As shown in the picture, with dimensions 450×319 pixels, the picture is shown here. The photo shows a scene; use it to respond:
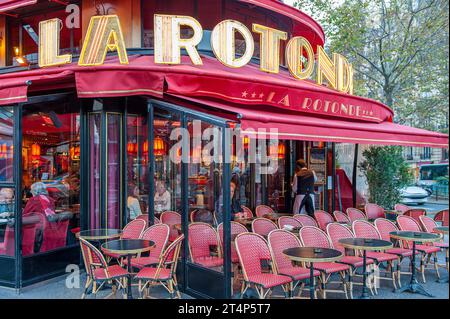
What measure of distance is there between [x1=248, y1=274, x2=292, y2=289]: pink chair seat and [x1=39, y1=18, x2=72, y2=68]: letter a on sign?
4677 mm

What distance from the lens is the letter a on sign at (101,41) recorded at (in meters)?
6.57

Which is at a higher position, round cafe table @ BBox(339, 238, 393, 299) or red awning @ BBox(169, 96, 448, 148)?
red awning @ BBox(169, 96, 448, 148)

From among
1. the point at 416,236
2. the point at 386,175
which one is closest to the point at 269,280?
the point at 416,236

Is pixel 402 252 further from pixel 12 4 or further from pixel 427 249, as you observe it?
pixel 12 4

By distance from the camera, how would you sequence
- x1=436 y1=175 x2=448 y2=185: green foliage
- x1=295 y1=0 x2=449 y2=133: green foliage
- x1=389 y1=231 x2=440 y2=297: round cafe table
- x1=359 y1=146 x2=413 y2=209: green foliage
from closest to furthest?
x1=389 y1=231 x2=440 y2=297: round cafe table
x1=359 y1=146 x2=413 y2=209: green foliage
x1=295 y1=0 x2=449 y2=133: green foliage
x1=436 y1=175 x2=448 y2=185: green foliage

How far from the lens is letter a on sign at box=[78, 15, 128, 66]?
6.57m

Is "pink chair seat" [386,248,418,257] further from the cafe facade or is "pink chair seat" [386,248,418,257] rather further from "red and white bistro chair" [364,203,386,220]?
"red and white bistro chair" [364,203,386,220]

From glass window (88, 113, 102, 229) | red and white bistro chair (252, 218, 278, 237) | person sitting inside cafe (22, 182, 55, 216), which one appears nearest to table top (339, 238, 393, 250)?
red and white bistro chair (252, 218, 278, 237)

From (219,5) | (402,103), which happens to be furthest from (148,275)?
(402,103)

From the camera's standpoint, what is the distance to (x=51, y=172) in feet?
26.1

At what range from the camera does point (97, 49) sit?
6.61m

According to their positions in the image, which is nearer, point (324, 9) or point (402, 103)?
point (324, 9)

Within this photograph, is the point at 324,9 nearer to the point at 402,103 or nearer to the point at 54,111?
the point at 402,103
